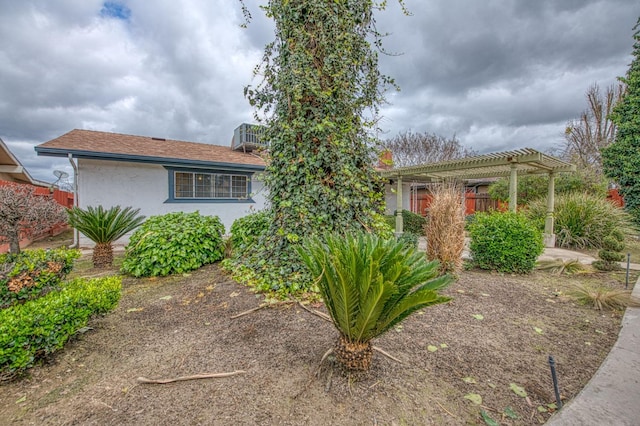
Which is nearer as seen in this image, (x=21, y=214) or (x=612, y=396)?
(x=612, y=396)

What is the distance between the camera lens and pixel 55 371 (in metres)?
2.17

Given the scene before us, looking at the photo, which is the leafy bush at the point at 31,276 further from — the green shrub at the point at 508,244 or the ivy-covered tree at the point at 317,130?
the green shrub at the point at 508,244

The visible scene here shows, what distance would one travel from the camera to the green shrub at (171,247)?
4832 millimetres

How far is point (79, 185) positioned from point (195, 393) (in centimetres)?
873

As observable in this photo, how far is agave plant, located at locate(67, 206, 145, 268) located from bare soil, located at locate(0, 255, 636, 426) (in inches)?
106

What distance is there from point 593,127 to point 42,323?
27.5m

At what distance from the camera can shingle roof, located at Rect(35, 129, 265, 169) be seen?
758 cm

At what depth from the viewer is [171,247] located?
5004 mm

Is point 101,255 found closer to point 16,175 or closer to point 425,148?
point 16,175

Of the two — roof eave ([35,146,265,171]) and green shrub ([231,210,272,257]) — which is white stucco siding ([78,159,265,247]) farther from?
green shrub ([231,210,272,257])

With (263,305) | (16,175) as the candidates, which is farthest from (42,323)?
(16,175)

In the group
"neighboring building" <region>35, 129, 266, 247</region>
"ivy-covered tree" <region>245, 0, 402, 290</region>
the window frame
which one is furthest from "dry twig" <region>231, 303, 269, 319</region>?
the window frame

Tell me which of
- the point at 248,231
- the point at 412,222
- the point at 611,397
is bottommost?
the point at 611,397

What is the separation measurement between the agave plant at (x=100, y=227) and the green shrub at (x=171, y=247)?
2.11 feet
